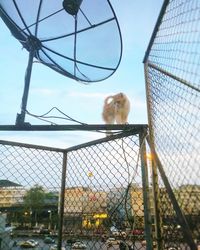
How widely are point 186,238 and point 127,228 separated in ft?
4.61

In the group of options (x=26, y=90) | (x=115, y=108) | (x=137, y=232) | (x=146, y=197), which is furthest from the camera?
(x=115, y=108)

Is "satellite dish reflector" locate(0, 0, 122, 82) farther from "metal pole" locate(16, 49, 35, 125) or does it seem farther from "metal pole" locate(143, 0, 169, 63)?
"metal pole" locate(143, 0, 169, 63)

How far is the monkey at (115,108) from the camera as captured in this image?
532 centimetres

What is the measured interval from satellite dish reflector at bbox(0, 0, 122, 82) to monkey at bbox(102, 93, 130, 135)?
5.17ft

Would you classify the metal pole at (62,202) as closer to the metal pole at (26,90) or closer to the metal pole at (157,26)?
the metal pole at (26,90)

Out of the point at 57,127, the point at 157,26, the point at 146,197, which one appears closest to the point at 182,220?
the point at 146,197

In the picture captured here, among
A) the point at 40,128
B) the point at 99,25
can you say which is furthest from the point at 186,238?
the point at 99,25

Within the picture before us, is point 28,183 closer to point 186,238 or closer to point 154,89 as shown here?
point 154,89

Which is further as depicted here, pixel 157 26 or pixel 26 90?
pixel 26 90

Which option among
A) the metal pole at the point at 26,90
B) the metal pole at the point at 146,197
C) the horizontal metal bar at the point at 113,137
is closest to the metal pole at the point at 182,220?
the metal pole at the point at 146,197

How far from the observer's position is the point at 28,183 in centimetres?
304

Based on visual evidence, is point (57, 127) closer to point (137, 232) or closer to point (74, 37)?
point (137, 232)

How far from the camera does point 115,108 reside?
19.8ft

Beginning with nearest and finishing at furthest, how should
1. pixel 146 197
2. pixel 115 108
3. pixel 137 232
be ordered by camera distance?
pixel 146 197 → pixel 137 232 → pixel 115 108
